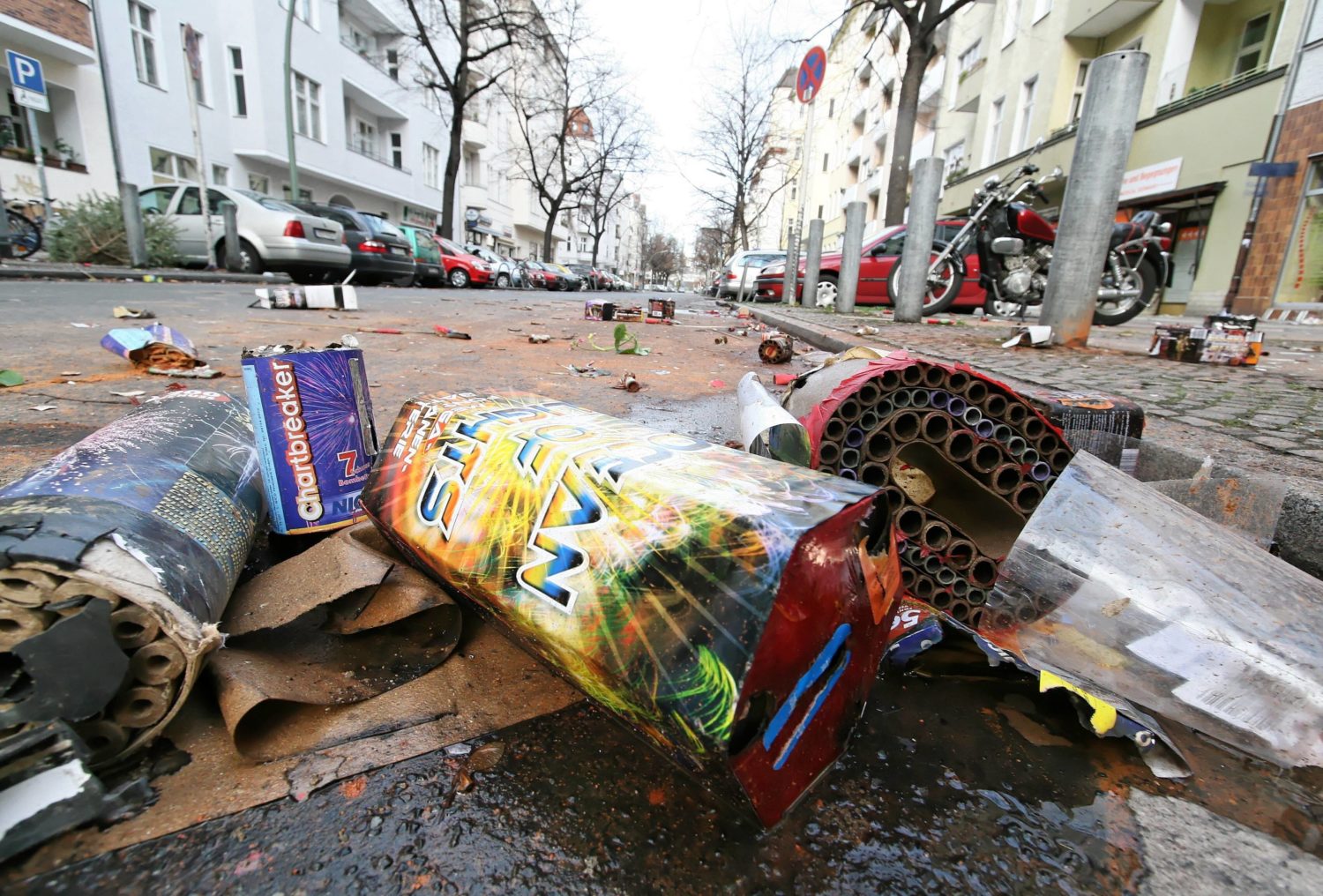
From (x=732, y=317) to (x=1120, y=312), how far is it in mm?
5157

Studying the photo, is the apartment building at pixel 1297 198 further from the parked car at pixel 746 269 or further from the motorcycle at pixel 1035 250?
the parked car at pixel 746 269

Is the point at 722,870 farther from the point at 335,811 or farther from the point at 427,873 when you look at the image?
the point at 335,811

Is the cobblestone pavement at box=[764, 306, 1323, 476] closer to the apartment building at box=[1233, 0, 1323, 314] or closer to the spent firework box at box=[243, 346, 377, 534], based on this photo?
the spent firework box at box=[243, 346, 377, 534]

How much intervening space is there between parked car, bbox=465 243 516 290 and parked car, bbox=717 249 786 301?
790 cm

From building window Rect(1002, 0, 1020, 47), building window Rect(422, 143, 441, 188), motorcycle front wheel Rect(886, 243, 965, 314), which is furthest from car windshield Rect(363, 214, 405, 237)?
building window Rect(422, 143, 441, 188)

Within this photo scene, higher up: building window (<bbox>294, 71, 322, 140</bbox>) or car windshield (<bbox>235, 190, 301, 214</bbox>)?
building window (<bbox>294, 71, 322, 140</bbox>)

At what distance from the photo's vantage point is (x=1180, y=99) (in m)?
12.7

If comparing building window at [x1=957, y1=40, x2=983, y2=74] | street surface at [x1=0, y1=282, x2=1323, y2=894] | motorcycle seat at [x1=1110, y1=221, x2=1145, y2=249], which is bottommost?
street surface at [x1=0, y1=282, x2=1323, y2=894]

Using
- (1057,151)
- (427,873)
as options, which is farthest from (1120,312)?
(1057,151)

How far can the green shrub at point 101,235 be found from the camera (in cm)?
1039

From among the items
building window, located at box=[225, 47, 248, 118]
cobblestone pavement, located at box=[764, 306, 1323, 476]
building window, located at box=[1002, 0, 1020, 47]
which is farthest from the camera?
building window, located at box=[225, 47, 248, 118]

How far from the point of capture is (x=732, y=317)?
1029cm

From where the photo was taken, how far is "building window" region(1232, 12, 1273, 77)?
11.9m

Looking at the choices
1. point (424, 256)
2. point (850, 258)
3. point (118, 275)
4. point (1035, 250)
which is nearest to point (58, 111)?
point (424, 256)
